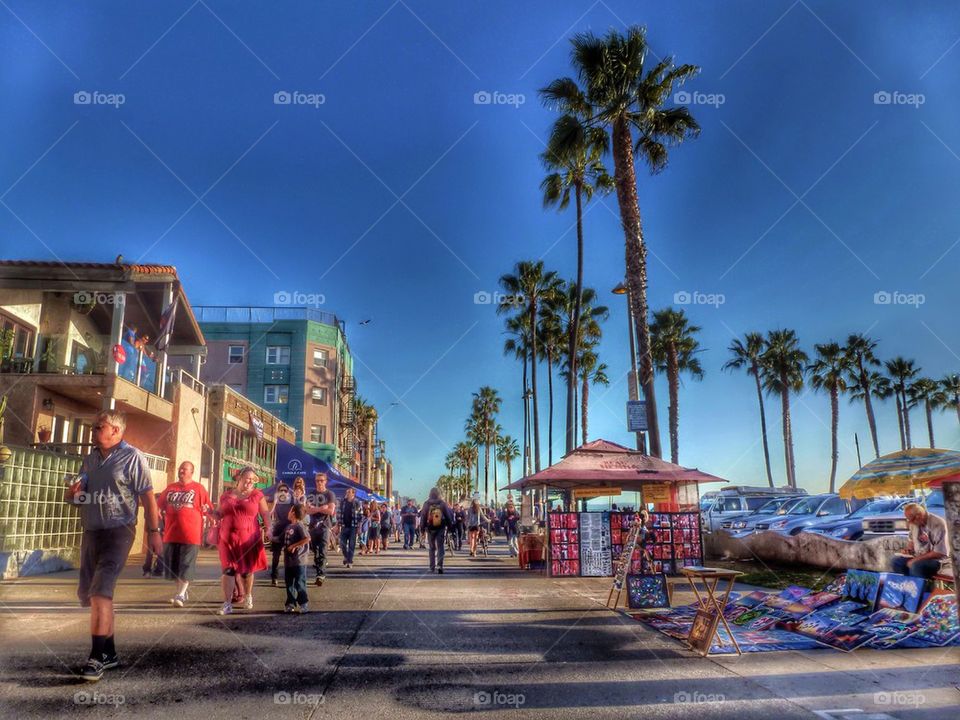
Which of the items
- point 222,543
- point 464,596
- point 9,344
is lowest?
point 464,596

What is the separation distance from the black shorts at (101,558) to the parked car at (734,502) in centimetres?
2181

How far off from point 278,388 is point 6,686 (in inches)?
1816

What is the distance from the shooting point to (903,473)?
10.8 metres

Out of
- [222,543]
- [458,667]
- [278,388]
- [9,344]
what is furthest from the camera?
[278,388]

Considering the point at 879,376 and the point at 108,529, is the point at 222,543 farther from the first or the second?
the point at 879,376

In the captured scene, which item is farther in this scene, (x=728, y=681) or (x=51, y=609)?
(x=51, y=609)

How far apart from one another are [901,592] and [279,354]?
46587 mm

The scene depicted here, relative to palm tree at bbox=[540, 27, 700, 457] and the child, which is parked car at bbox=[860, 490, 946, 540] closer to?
palm tree at bbox=[540, 27, 700, 457]

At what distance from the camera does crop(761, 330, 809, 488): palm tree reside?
51875 millimetres

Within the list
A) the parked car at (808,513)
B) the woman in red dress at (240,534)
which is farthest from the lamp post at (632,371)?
the woman in red dress at (240,534)

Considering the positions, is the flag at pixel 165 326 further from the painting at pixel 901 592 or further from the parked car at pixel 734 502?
the painting at pixel 901 592

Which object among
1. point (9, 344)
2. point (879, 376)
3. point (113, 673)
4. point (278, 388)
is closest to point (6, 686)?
point (113, 673)

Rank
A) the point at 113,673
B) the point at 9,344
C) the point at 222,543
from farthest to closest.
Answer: the point at 9,344
the point at 222,543
the point at 113,673

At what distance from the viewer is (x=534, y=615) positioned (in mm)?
8953
